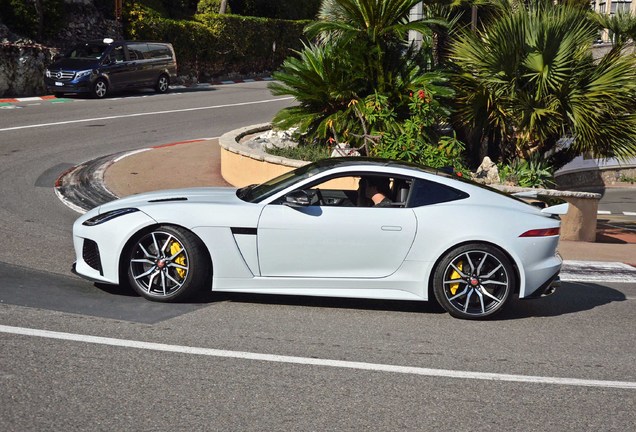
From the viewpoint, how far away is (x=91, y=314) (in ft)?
24.2

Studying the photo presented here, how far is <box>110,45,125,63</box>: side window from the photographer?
28.4m

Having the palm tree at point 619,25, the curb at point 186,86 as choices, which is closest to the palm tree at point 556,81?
the palm tree at point 619,25

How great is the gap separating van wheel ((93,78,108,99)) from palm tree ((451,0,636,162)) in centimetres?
1622

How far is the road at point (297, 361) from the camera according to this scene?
5.52 m

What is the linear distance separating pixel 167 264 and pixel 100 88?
2131 cm

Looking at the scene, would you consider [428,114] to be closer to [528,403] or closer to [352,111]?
[352,111]

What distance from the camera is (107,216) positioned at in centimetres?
806

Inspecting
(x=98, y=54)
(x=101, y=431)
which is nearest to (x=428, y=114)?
(x=101, y=431)

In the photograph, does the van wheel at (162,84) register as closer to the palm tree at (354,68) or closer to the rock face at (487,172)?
the palm tree at (354,68)

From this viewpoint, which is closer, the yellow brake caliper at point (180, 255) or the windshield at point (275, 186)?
the yellow brake caliper at point (180, 255)

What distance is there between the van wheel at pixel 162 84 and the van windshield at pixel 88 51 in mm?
2933

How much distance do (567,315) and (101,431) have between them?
491 centimetres

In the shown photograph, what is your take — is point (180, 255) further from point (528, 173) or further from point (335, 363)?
point (528, 173)

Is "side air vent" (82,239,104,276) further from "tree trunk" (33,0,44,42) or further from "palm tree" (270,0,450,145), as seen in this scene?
"tree trunk" (33,0,44,42)
